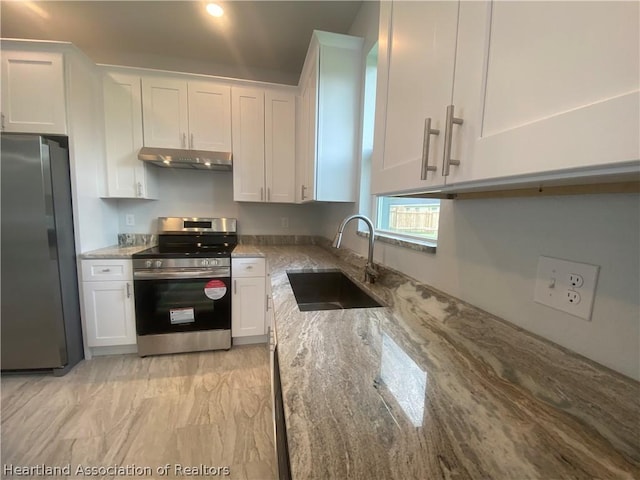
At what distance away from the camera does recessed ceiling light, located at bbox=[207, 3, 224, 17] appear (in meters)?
1.89

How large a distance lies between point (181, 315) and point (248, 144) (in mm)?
1640

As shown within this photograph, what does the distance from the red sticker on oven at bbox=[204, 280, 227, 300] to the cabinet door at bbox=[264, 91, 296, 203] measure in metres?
0.92

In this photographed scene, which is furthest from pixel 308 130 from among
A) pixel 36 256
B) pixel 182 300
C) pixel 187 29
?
pixel 36 256

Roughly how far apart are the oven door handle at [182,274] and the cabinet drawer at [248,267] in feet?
0.20

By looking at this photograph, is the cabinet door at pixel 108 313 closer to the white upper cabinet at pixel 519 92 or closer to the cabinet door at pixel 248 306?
the cabinet door at pixel 248 306

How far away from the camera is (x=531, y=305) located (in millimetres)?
674

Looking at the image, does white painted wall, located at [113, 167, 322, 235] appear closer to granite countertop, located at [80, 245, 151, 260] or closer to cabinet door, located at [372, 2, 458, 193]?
granite countertop, located at [80, 245, 151, 260]

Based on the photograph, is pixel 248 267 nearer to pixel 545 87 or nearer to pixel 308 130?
pixel 308 130

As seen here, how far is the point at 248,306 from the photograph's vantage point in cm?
228

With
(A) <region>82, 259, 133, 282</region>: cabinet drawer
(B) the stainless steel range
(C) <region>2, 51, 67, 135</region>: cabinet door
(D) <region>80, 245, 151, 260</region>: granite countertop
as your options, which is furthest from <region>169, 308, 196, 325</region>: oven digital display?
(C) <region>2, 51, 67, 135</region>: cabinet door

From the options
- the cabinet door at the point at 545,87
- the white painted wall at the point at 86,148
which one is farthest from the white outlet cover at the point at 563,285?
the white painted wall at the point at 86,148

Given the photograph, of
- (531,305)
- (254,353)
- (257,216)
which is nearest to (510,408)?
(531,305)

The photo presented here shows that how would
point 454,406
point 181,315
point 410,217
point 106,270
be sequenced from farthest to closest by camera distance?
point 181,315 → point 106,270 → point 410,217 → point 454,406

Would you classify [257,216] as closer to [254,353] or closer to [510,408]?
[254,353]
